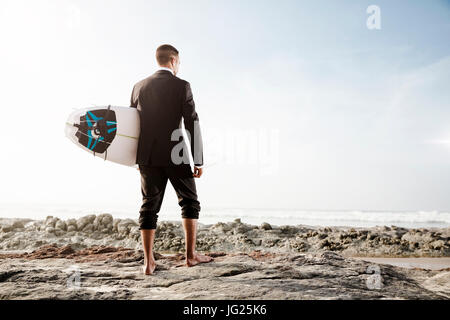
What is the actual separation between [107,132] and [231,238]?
333 centimetres

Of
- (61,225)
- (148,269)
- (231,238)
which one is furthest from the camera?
(61,225)

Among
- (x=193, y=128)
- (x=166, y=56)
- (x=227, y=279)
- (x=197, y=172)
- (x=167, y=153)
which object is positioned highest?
(x=166, y=56)

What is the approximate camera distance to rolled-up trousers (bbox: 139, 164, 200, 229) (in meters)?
3.13

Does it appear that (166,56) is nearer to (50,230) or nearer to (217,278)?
(217,278)

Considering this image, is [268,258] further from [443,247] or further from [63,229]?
[63,229]

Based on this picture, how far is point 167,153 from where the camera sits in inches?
124

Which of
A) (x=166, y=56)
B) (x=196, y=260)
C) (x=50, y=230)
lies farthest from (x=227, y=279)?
(x=50, y=230)

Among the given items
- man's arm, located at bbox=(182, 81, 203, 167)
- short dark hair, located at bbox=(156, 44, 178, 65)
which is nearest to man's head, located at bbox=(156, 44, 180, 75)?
short dark hair, located at bbox=(156, 44, 178, 65)

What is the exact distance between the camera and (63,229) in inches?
266

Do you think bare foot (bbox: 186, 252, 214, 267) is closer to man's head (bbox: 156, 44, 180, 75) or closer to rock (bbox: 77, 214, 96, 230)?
man's head (bbox: 156, 44, 180, 75)

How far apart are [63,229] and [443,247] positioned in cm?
740

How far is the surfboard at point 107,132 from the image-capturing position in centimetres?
352

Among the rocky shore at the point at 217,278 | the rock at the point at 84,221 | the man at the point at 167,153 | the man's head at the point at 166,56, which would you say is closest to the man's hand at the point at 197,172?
the man at the point at 167,153

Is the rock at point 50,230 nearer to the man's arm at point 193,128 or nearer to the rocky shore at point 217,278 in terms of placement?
the rocky shore at point 217,278
